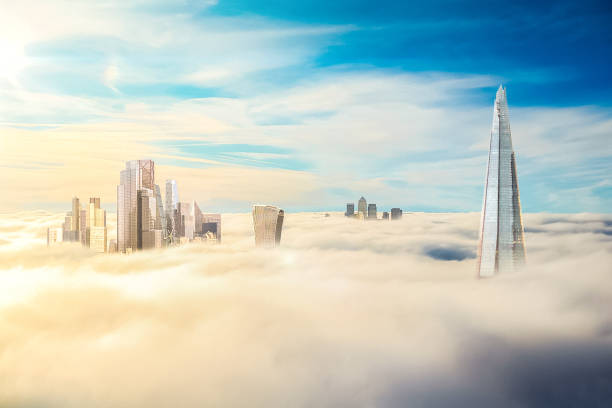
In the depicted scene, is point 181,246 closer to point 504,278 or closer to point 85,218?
point 85,218

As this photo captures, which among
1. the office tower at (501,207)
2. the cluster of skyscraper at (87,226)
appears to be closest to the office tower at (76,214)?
the cluster of skyscraper at (87,226)

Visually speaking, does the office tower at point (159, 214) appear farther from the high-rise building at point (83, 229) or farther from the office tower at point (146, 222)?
the high-rise building at point (83, 229)

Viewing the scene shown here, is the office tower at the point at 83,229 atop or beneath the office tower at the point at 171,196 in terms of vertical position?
beneath

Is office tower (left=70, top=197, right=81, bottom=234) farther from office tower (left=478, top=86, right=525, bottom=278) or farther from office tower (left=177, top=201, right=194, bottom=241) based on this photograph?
office tower (left=478, top=86, right=525, bottom=278)

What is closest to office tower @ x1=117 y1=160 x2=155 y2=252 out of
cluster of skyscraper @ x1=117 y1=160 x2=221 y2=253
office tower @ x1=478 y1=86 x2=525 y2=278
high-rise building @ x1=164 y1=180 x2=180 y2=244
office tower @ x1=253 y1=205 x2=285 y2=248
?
cluster of skyscraper @ x1=117 y1=160 x2=221 y2=253

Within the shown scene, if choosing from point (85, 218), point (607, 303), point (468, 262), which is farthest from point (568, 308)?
point (85, 218)

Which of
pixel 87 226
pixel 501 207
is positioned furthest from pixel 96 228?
pixel 501 207
